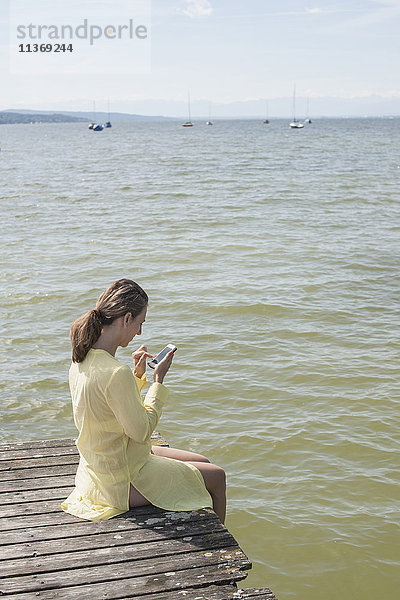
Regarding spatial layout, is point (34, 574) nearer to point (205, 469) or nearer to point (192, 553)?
point (192, 553)

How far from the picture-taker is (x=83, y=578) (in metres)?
3.52

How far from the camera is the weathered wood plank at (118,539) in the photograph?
12.4 ft

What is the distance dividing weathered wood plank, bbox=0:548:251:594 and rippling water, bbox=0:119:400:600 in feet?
4.41

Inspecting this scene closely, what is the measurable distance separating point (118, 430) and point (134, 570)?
0.78m

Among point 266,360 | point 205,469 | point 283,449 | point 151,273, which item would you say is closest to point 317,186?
point 151,273

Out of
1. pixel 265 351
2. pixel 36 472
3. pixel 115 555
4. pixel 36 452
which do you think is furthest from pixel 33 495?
pixel 265 351

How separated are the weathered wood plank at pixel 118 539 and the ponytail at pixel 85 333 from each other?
1.05m

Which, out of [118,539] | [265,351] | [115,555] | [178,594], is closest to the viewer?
[178,594]

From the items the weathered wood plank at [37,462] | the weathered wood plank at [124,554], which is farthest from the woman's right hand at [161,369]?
the weathered wood plank at [37,462]

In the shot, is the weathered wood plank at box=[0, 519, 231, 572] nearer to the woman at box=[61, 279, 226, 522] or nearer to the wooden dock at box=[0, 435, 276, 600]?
the wooden dock at box=[0, 435, 276, 600]

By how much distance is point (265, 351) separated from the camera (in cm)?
917

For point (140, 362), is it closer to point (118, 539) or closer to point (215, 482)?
point (215, 482)

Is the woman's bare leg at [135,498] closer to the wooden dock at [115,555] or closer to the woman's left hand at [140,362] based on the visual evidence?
the wooden dock at [115,555]

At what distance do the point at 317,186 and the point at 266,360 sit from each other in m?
20.9
